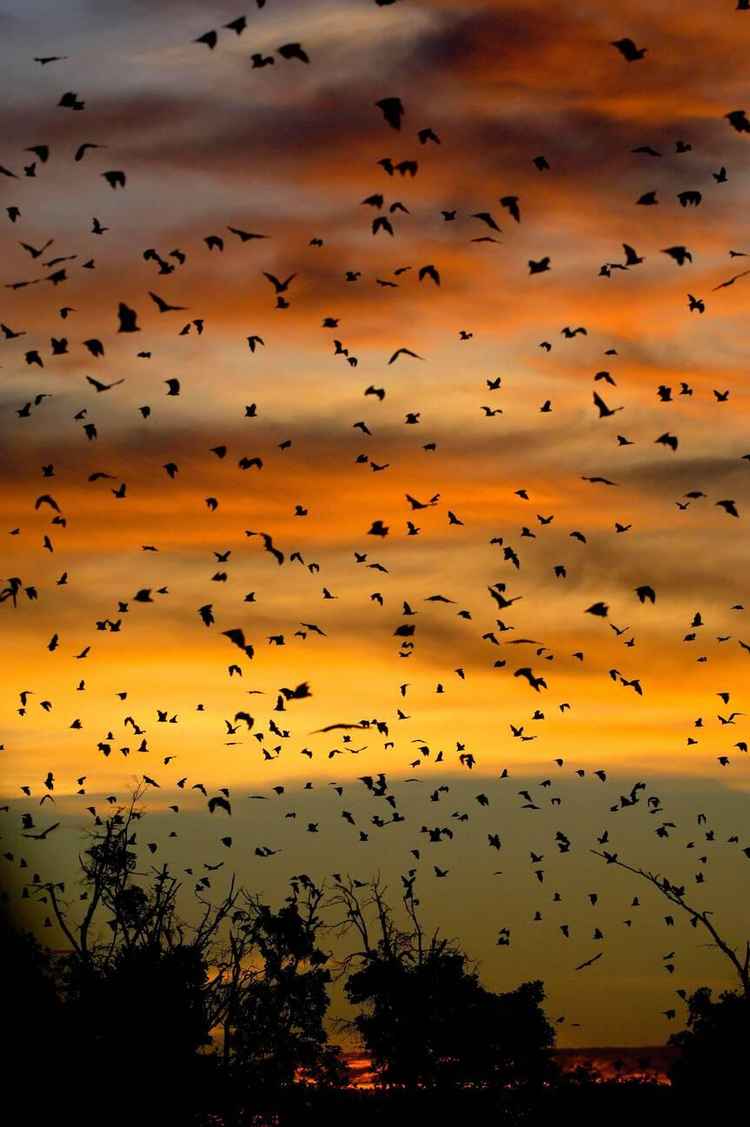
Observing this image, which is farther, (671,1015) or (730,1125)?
(730,1125)

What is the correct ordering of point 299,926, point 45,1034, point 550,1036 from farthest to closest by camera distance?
point 550,1036 → point 299,926 → point 45,1034

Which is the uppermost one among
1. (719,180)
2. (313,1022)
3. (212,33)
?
(212,33)

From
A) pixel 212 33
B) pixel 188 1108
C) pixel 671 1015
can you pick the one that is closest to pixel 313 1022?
pixel 188 1108

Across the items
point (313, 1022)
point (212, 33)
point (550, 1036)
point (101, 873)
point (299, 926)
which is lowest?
point (550, 1036)

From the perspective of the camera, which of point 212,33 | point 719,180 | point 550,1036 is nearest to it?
point 212,33

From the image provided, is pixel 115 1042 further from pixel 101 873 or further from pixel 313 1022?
pixel 313 1022

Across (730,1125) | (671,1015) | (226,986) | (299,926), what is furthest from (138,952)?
(730,1125)

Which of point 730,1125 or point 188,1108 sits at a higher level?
point 188,1108

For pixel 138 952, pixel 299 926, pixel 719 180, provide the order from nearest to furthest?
pixel 719 180 < pixel 138 952 < pixel 299 926

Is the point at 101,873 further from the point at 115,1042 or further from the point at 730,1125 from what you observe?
the point at 730,1125
